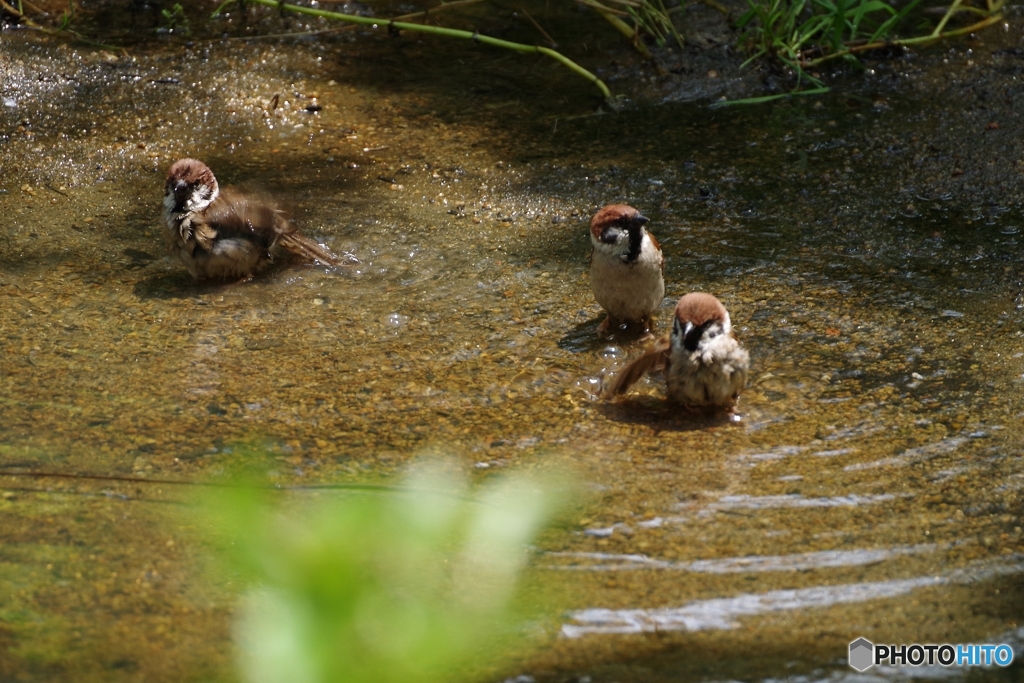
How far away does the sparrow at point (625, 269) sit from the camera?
4.44 m

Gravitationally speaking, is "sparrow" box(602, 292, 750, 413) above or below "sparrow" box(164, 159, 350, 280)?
below

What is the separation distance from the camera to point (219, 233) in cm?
508

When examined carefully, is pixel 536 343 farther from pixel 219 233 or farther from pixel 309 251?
pixel 219 233

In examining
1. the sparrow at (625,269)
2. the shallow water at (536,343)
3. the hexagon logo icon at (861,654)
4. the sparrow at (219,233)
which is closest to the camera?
the hexagon logo icon at (861,654)

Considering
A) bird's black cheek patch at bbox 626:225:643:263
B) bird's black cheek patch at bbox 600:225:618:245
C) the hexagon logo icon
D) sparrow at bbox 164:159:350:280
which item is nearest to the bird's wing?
sparrow at bbox 164:159:350:280

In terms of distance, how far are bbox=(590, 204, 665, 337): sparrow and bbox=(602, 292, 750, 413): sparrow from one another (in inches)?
16.1

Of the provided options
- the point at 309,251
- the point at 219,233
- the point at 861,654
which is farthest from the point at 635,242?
the point at 861,654

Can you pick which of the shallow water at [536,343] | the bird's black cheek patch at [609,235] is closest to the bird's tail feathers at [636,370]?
the shallow water at [536,343]

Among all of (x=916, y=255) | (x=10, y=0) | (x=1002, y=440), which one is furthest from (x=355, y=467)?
(x=10, y=0)

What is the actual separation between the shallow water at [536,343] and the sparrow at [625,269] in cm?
16

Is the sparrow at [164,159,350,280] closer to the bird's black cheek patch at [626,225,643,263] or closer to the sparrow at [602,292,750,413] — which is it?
the bird's black cheek patch at [626,225,643,263]

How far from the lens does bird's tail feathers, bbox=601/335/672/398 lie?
404 centimetres

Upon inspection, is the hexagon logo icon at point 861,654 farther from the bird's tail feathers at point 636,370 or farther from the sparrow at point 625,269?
the sparrow at point 625,269

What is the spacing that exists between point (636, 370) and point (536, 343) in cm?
52
